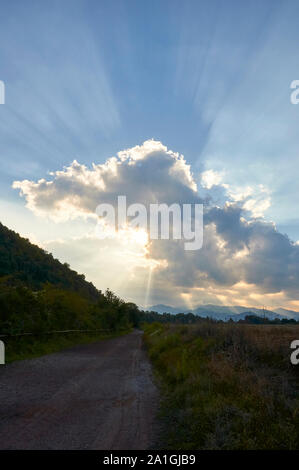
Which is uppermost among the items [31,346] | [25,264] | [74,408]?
[25,264]

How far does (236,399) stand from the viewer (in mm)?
7715

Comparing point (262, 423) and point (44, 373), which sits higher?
point (262, 423)

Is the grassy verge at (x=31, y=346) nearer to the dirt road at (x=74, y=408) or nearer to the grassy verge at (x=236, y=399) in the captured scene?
the dirt road at (x=74, y=408)

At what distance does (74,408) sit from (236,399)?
410 cm

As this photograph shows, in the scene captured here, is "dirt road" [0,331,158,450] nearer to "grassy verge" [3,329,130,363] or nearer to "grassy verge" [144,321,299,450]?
"grassy verge" [144,321,299,450]

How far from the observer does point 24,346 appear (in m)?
19.6

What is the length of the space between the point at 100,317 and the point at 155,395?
142ft

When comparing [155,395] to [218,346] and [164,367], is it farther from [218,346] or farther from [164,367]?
[164,367]

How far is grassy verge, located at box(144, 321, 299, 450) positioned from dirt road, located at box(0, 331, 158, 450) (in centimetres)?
69

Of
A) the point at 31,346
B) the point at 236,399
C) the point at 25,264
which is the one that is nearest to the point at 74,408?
the point at 236,399

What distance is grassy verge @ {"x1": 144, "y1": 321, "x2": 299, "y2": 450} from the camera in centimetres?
598

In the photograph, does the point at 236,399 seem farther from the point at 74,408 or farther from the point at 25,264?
the point at 25,264

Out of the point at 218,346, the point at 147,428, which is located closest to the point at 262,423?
the point at 147,428

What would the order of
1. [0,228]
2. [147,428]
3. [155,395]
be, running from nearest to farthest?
[147,428] < [155,395] < [0,228]
